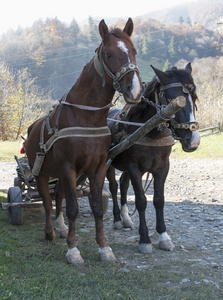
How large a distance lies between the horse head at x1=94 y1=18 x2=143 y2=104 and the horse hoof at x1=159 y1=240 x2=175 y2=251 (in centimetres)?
218

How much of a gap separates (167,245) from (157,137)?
1462mm

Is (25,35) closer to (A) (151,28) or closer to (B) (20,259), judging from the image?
(A) (151,28)

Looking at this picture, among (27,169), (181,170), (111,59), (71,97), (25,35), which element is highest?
(25,35)

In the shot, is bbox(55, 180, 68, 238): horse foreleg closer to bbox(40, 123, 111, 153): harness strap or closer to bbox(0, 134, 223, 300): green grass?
bbox(0, 134, 223, 300): green grass

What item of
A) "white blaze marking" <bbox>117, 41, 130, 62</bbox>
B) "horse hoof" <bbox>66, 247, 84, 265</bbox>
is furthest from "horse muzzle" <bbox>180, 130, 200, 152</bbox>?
"horse hoof" <bbox>66, 247, 84, 265</bbox>

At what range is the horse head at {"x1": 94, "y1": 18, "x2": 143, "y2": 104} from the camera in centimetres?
319

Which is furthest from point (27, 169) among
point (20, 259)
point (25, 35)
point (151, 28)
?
point (151, 28)

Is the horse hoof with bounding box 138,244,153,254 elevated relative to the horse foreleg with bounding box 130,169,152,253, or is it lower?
lower

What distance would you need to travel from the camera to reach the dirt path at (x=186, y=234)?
3.69 meters

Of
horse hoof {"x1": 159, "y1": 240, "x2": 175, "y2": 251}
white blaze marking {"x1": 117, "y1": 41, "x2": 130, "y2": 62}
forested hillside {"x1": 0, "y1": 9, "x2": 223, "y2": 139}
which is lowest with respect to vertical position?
horse hoof {"x1": 159, "y1": 240, "x2": 175, "y2": 251}

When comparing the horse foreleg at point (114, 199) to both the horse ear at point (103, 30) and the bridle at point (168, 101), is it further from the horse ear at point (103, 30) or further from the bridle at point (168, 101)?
the horse ear at point (103, 30)

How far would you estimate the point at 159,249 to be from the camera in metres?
4.44

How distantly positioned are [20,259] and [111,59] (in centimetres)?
251

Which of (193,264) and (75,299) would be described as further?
(193,264)
